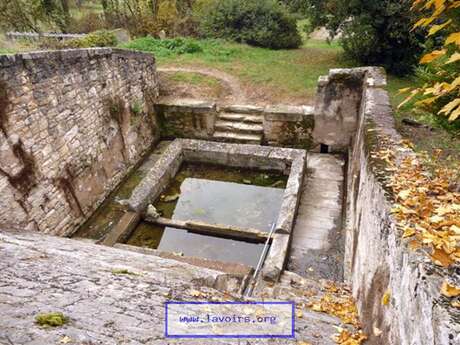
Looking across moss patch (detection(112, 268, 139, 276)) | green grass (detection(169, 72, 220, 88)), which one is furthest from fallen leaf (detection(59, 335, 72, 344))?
green grass (detection(169, 72, 220, 88))

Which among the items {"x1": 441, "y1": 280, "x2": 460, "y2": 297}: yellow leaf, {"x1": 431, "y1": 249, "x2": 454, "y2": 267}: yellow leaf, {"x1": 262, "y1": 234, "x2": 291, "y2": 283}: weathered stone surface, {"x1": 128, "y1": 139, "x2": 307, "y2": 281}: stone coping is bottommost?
{"x1": 262, "y1": 234, "x2": 291, "y2": 283}: weathered stone surface

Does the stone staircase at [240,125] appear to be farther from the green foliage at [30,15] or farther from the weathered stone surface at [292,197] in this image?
the green foliage at [30,15]

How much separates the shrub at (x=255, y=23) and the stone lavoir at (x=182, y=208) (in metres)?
6.61

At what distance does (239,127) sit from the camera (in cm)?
816

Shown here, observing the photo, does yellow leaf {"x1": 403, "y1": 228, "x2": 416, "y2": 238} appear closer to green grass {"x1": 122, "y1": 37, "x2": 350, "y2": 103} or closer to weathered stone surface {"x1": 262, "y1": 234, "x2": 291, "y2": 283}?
weathered stone surface {"x1": 262, "y1": 234, "x2": 291, "y2": 283}

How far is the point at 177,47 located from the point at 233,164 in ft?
24.5

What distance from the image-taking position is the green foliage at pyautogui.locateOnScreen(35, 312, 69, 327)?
68.7 inches

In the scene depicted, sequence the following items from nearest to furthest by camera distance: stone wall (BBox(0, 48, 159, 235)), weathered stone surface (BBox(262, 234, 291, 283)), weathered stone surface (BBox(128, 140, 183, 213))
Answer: weathered stone surface (BBox(262, 234, 291, 283)) < stone wall (BBox(0, 48, 159, 235)) < weathered stone surface (BBox(128, 140, 183, 213))

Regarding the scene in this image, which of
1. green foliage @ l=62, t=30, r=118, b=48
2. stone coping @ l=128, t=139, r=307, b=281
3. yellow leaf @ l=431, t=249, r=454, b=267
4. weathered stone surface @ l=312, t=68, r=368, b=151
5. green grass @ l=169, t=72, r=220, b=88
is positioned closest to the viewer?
yellow leaf @ l=431, t=249, r=454, b=267

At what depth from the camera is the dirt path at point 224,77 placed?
920cm

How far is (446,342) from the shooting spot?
1236 mm

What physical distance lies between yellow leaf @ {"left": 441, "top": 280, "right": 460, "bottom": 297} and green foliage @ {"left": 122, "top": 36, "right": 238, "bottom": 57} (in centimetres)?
1186

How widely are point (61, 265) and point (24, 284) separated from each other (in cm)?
50

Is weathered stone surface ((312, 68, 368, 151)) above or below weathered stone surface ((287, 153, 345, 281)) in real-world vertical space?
above
